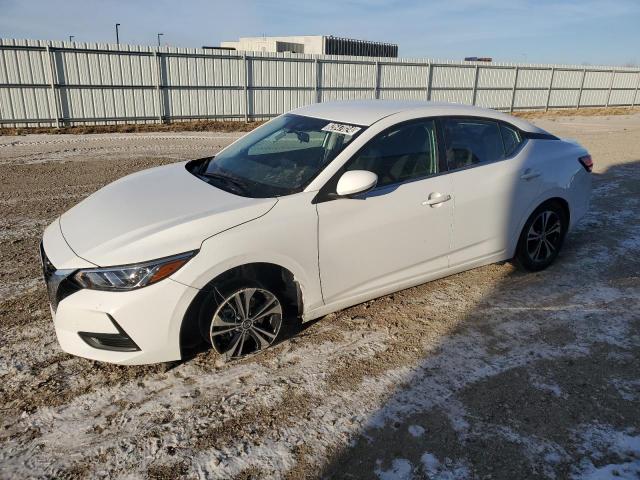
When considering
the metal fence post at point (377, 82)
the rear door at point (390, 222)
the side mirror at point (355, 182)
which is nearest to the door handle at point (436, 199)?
the rear door at point (390, 222)

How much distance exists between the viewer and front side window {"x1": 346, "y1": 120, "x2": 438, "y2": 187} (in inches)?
148

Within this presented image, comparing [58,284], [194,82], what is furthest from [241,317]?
[194,82]

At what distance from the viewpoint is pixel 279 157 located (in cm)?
407

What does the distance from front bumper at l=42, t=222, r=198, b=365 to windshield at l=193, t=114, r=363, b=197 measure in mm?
948

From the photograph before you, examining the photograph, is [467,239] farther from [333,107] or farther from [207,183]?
[207,183]

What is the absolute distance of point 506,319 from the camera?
4152 millimetres

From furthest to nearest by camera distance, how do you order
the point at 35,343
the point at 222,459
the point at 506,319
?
the point at 506,319
the point at 35,343
the point at 222,459

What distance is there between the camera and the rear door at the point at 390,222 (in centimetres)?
360

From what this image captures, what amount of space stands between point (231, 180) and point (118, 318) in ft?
4.53

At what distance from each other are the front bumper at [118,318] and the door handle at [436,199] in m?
1.91

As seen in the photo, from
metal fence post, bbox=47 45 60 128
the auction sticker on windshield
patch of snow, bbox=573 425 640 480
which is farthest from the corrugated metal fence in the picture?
patch of snow, bbox=573 425 640 480

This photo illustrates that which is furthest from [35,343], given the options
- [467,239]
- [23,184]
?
[23,184]

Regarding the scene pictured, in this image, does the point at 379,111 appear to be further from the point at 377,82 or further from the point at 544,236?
the point at 377,82

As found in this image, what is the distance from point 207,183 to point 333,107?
4.41 ft
